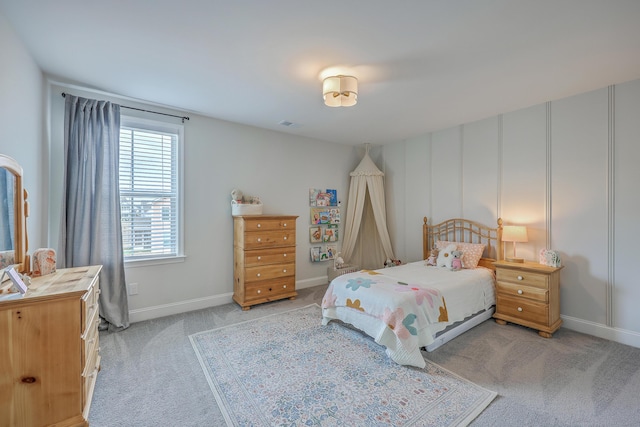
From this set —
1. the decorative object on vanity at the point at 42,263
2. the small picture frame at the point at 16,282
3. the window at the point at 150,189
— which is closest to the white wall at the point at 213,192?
the window at the point at 150,189

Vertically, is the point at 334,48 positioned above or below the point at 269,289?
above

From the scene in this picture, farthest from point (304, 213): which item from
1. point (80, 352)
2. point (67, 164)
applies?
point (80, 352)

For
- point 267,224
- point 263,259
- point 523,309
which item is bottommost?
point 523,309

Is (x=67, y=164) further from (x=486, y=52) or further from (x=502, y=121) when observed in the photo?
(x=502, y=121)

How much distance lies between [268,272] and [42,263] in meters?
2.24

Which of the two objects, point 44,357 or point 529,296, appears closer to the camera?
point 44,357

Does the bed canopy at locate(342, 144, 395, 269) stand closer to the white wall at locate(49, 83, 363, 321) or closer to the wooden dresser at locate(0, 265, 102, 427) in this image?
the white wall at locate(49, 83, 363, 321)

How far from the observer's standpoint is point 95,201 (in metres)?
2.81

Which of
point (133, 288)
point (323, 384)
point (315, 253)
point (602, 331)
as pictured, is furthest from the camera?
point (315, 253)

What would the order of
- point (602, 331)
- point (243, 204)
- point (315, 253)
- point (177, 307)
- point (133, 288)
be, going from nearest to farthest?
1. point (602, 331)
2. point (133, 288)
3. point (177, 307)
4. point (243, 204)
5. point (315, 253)

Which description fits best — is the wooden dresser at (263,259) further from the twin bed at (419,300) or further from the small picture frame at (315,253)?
the twin bed at (419,300)

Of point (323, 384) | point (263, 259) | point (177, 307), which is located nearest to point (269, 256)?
point (263, 259)

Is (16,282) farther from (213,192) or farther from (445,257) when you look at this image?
(445,257)

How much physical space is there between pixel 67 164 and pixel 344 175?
12.6ft
